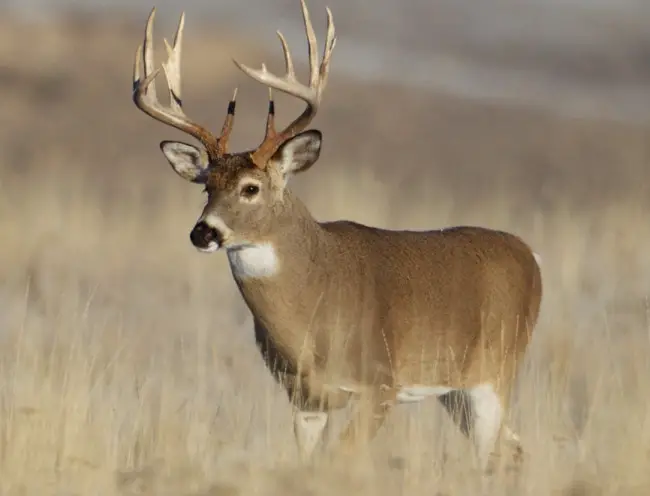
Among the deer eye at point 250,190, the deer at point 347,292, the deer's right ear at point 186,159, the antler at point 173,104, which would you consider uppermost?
the antler at point 173,104

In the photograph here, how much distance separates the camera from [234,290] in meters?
13.7

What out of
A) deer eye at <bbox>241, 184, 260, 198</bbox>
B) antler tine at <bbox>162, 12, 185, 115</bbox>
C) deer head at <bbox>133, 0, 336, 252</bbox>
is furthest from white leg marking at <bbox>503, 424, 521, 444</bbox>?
antler tine at <bbox>162, 12, 185, 115</bbox>

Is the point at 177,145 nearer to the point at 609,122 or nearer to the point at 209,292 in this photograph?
the point at 209,292

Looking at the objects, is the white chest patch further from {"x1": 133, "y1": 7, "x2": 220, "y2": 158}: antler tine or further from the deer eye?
{"x1": 133, "y1": 7, "x2": 220, "y2": 158}: antler tine

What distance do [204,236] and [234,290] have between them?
5576 mm

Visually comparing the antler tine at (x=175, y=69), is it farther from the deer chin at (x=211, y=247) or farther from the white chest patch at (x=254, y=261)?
the deer chin at (x=211, y=247)

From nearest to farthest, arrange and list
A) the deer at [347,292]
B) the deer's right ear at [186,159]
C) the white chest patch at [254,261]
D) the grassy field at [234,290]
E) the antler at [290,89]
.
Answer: the grassy field at [234,290] → the deer at [347,292] → the white chest patch at [254,261] → the antler at [290,89] → the deer's right ear at [186,159]

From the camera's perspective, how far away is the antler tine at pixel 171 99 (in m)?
8.80

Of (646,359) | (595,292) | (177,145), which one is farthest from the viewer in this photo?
(595,292)

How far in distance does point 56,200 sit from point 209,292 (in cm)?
371

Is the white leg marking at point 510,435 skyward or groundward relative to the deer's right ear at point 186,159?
groundward

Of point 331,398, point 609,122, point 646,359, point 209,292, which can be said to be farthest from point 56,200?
point 609,122

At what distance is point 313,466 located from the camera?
7594mm

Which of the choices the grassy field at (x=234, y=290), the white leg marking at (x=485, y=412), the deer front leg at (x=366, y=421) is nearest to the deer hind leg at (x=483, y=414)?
the white leg marking at (x=485, y=412)
